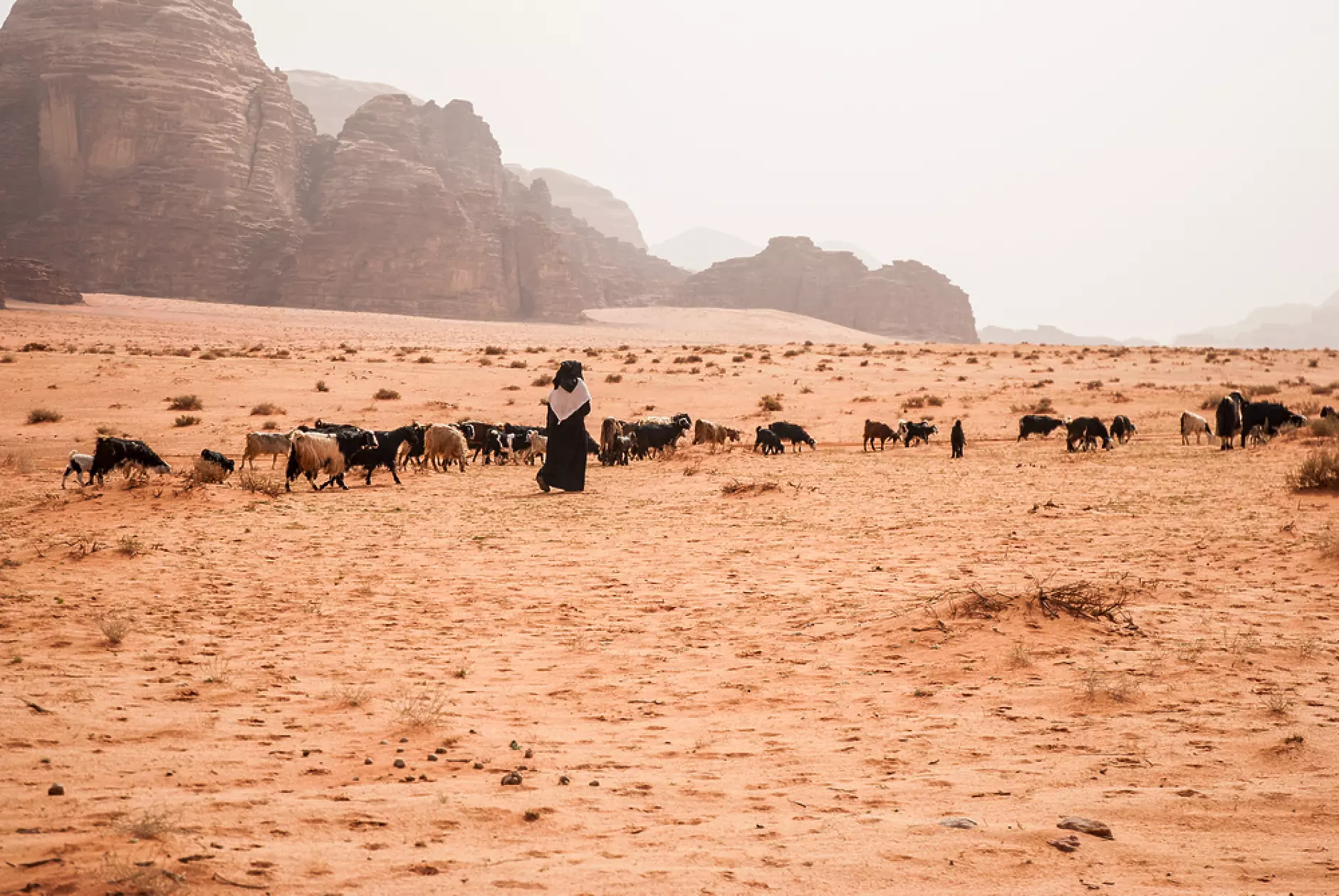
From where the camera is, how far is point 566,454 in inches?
702

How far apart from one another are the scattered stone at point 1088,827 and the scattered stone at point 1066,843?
86 mm

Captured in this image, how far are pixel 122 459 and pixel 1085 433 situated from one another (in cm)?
2030

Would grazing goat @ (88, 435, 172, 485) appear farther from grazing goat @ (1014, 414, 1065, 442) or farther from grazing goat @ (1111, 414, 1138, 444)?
grazing goat @ (1111, 414, 1138, 444)

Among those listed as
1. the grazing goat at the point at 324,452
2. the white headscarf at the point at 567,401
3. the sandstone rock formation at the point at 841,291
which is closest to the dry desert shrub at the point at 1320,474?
the white headscarf at the point at 567,401

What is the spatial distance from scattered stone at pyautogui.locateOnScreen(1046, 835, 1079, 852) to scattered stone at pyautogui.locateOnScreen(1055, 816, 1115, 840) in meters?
0.09

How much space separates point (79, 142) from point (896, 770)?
14597 centimetres

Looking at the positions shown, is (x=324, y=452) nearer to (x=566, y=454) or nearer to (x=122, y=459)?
(x=122, y=459)

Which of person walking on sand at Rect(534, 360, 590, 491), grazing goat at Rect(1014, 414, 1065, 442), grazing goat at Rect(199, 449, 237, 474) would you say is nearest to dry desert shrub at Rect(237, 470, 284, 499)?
grazing goat at Rect(199, 449, 237, 474)

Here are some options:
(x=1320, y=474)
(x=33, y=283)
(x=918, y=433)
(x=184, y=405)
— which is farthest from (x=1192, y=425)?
(x=33, y=283)

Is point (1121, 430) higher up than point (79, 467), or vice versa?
point (1121, 430)

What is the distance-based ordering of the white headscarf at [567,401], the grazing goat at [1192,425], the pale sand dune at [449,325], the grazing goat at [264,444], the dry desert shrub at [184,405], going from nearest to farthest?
the white headscarf at [567,401]
the grazing goat at [264,444]
the grazing goat at [1192,425]
the dry desert shrub at [184,405]
the pale sand dune at [449,325]

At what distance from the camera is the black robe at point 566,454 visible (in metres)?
17.8

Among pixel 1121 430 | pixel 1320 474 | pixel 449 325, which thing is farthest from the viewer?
pixel 449 325

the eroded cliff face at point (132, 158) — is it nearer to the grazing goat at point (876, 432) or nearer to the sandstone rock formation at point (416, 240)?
the sandstone rock formation at point (416, 240)
